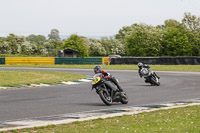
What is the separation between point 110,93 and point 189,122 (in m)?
4.15

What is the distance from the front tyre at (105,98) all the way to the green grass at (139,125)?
211 cm

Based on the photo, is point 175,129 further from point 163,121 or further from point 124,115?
point 124,115

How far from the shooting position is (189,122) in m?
8.07

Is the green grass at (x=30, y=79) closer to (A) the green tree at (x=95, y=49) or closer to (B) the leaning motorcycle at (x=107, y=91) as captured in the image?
(B) the leaning motorcycle at (x=107, y=91)

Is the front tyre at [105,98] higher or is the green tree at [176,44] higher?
the green tree at [176,44]

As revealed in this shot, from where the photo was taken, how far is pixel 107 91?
38.4ft

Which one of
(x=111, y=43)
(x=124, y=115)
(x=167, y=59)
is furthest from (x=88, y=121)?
(x=111, y=43)

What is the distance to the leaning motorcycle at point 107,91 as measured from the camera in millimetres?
11547

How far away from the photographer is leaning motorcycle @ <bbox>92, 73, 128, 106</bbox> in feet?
37.9

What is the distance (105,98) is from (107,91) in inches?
8.8

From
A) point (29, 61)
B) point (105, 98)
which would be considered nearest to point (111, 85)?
point (105, 98)

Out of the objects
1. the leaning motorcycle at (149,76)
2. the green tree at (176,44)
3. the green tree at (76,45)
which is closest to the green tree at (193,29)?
the green tree at (176,44)

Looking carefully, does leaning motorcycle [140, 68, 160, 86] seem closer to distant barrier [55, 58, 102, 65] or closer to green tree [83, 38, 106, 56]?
distant barrier [55, 58, 102, 65]

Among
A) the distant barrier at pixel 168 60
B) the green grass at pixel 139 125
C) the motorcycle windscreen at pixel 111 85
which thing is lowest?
the green grass at pixel 139 125
